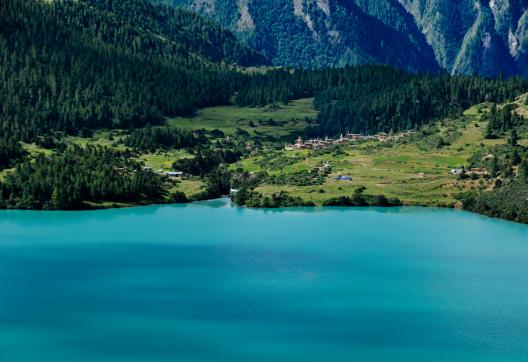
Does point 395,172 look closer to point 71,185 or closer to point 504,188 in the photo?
point 504,188

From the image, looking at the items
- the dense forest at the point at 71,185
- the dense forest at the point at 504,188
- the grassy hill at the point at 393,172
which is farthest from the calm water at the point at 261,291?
the grassy hill at the point at 393,172

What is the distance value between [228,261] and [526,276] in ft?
102

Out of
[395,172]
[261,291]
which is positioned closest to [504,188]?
[395,172]

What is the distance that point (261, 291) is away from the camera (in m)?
88.6

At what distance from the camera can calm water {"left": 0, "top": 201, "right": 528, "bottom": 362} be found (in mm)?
70938

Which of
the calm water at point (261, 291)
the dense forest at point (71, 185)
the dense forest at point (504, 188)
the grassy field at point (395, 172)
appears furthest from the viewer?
the grassy field at point (395, 172)

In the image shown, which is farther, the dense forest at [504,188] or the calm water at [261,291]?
the dense forest at [504,188]

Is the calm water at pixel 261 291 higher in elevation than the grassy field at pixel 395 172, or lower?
lower

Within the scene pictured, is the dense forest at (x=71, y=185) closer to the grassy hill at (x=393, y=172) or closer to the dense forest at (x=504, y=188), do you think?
the grassy hill at (x=393, y=172)

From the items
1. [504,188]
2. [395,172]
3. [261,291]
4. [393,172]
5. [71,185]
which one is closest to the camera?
[261,291]

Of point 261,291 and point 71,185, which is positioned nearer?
point 261,291

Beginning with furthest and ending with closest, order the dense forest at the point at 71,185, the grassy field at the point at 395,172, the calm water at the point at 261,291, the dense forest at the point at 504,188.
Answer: the grassy field at the point at 395,172 < the dense forest at the point at 71,185 < the dense forest at the point at 504,188 < the calm water at the point at 261,291

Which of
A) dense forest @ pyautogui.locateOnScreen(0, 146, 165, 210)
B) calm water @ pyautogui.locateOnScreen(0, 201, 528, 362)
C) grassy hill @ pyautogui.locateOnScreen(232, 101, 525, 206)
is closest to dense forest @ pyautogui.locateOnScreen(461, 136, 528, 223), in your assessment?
grassy hill @ pyautogui.locateOnScreen(232, 101, 525, 206)

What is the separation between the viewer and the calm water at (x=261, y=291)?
70938 mm
